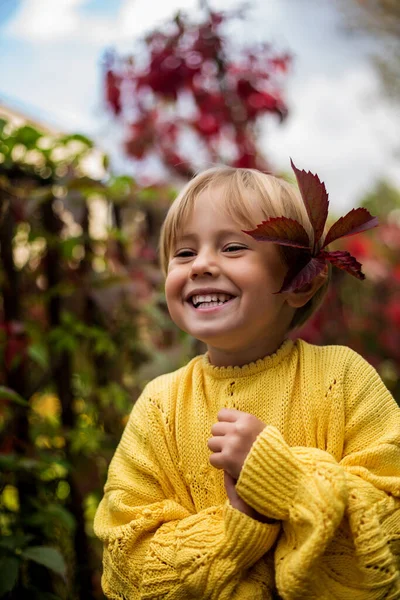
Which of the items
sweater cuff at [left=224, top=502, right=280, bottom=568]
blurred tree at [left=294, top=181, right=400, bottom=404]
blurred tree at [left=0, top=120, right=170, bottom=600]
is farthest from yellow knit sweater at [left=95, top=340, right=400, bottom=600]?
blurred tree at [left=294, top=181, right=400, bottom=404]

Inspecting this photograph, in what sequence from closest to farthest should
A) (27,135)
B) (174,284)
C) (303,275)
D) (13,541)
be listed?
1. (303,275)
2. (174,284)
3. (13,541)
4. (27,135)

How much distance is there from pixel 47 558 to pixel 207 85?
171 cm

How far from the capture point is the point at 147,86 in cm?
251

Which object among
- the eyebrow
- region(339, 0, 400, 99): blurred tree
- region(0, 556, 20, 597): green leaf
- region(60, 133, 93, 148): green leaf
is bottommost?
region(0, 556, 20, 597): green leaf

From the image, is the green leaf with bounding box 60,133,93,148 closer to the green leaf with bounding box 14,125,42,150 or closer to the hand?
the green leaf with bounding box 14,125,42,150

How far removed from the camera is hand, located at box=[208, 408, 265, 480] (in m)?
1.09

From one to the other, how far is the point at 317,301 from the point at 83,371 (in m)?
1.15

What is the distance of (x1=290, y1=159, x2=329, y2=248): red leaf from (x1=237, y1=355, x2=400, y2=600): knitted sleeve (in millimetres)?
361

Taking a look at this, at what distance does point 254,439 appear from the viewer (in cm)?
109

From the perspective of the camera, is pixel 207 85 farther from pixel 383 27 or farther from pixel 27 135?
pixel 383 27

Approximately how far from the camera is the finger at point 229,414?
44.0 inches

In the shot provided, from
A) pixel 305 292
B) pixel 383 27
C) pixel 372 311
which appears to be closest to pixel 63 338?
pixel 305 292

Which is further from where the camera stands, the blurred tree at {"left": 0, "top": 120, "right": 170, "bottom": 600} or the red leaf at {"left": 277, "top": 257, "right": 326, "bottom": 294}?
the blurred tree at {"left": 0, "top": 120, "right": 170, "bottom": 600}

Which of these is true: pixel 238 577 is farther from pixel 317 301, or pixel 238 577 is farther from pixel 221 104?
pixel 221 104
